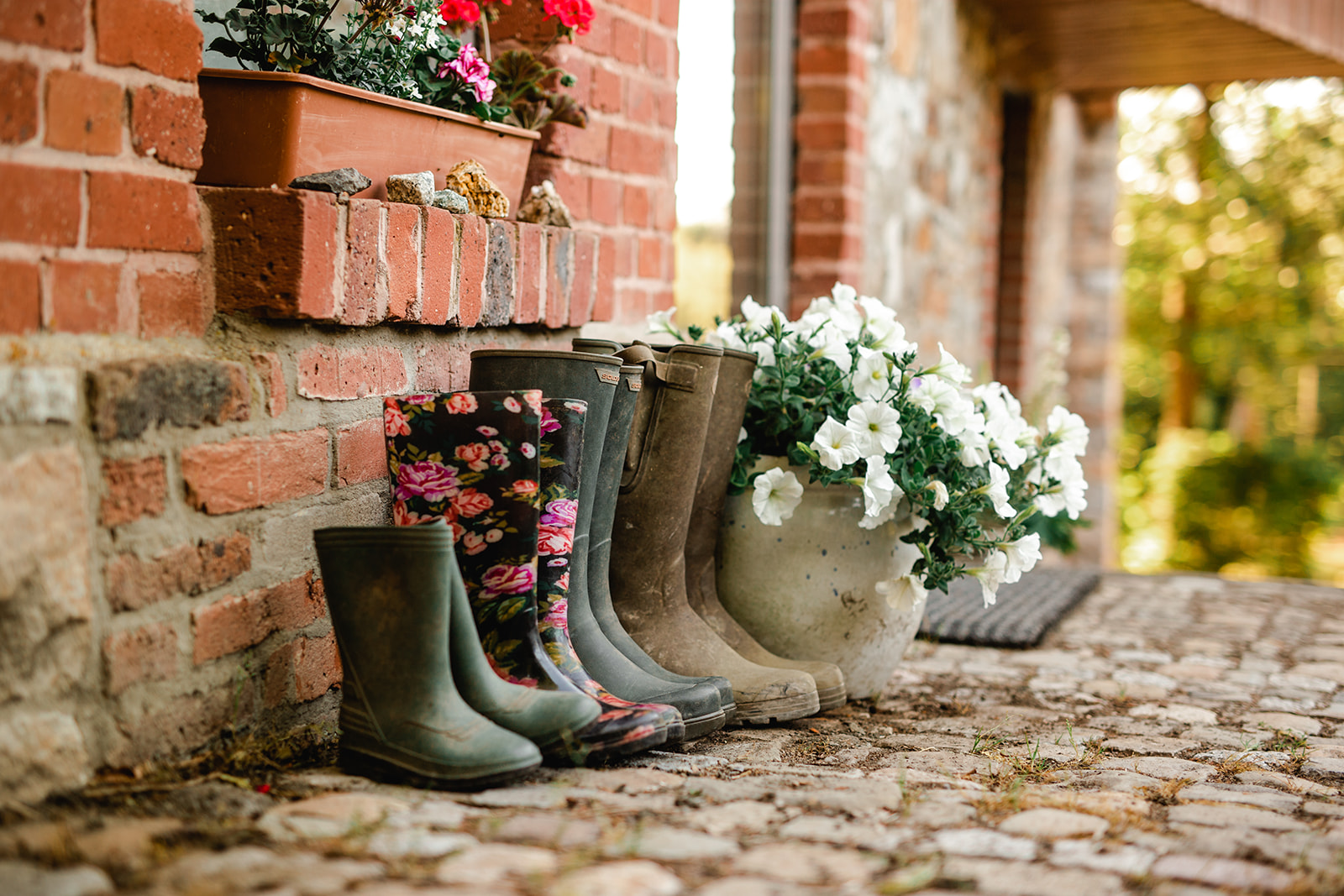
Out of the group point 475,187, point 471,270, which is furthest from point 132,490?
point 475,187

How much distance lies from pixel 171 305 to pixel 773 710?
996mm

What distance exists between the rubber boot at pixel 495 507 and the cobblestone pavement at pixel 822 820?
7cm

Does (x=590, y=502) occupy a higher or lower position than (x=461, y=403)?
lower

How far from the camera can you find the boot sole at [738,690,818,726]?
179 centimetres

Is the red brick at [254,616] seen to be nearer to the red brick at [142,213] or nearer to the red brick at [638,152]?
the red brick at [142,213]

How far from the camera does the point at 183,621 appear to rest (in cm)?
140

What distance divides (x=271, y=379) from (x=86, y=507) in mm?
305

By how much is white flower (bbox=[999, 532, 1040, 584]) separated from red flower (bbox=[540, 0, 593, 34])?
110cm

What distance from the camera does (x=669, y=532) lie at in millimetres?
1840

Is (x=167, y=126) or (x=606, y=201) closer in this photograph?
(x=167, y=126)

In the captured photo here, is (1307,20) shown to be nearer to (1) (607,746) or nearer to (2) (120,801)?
(1) (607,746)

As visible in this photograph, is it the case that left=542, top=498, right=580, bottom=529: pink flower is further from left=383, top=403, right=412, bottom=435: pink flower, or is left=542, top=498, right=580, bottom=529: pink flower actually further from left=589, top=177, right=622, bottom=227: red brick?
left=589, top=177, right=622, bottom=227: red brick

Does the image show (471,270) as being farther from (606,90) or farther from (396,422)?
(606,90)

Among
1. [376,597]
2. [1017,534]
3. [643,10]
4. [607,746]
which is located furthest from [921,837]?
[643,10]
